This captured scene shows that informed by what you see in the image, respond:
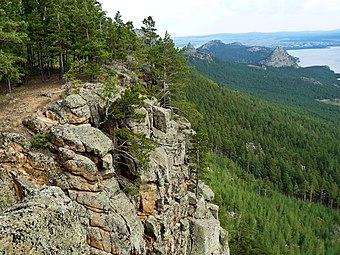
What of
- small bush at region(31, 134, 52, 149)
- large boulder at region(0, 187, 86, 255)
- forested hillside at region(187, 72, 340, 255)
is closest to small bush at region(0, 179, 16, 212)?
small bush at region(31, 134, 52, 149)

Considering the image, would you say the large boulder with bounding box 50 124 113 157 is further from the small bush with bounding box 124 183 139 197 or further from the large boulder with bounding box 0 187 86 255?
the large boulder with bounding box 0 187 86 255

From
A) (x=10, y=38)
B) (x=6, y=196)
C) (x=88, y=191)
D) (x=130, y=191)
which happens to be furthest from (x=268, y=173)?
(x=6, y=196)

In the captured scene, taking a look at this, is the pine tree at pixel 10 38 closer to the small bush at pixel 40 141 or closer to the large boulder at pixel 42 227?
the small bush at pixel 40 141

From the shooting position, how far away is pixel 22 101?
79.4ft

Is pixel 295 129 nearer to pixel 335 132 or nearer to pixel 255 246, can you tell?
pixel 335 132

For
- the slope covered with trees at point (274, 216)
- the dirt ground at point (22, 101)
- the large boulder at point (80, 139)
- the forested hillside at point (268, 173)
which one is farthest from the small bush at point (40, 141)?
the slope covered with trees at point (274, 216)

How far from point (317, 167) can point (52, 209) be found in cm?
10813

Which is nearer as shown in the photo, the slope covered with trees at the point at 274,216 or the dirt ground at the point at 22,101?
the dirt ground at the point at 22,101

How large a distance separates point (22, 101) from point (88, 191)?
35.6 feet

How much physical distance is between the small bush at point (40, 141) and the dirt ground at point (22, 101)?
68.1 inches

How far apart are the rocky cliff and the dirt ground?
92 cm

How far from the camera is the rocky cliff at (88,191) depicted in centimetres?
1009

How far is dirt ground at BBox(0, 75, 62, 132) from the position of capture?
20.1 metres

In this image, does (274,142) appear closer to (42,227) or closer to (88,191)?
(88,191)
